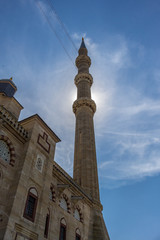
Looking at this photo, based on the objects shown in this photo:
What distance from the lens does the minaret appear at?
23.0 metres

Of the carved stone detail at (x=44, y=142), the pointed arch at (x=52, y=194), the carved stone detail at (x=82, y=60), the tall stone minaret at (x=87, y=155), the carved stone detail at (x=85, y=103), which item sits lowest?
the pointed arch at (x=52, y=194)

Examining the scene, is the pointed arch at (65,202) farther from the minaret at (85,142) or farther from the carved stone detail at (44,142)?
the minaret at (85,142)

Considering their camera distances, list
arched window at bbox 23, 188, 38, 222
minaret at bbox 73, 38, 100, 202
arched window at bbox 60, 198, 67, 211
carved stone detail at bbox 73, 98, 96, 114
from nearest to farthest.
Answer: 1. arched window at bbox 23, 188, 38, 222
2. arched window at bbox 60, 198, 67, 211
3. minaret at bbox 73, 38, 100, 202
4. carved stone detail at bbox 73, 98, 96, 114

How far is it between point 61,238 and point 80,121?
1684 centimetres

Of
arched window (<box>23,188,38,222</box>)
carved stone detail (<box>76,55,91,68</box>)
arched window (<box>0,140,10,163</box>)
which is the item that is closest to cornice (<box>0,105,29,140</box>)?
arched window (<box>0,140,10,163</box>)

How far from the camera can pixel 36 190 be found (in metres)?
12.1

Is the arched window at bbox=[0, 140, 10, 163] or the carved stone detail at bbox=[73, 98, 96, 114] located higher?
the carved stone detail at bbox=[73, 98, 96, 114]

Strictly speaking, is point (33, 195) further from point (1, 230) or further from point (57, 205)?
point (57, 205)

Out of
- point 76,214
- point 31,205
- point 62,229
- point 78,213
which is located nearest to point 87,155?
point 78,213

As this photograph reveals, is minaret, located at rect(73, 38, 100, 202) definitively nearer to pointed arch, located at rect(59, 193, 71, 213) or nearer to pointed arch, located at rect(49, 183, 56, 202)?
pointed arch, located at rect(59, 193, 71, 213)

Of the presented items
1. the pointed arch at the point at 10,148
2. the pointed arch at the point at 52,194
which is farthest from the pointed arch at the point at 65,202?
the pointed arch at the point at 10,148

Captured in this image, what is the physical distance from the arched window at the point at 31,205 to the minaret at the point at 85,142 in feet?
35.9

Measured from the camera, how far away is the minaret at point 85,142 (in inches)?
904

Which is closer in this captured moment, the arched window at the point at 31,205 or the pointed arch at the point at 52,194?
the arched window at the point at 31,205
